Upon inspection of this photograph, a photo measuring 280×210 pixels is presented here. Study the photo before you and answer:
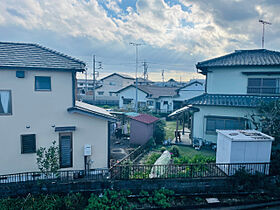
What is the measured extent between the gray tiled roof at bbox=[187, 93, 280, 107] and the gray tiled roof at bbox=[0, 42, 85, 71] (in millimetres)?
8987

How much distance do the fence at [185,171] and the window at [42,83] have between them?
4997 millimetres

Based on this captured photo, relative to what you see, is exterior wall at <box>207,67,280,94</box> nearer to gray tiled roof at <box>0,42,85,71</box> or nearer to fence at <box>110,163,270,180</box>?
fence at <box>110,163,270,180</box>

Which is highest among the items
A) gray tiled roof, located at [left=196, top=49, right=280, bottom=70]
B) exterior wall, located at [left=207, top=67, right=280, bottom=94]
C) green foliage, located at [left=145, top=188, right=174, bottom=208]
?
gray tiled roof, located at [left=196, top=49, right=280, bottom=70]

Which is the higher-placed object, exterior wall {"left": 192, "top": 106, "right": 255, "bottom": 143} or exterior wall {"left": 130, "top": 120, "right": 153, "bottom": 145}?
exterior wall {"left": 192, "top": 106, "right": 255, "bottom": 143}

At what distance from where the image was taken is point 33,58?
8.94 meters

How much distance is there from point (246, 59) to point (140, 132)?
10256mm

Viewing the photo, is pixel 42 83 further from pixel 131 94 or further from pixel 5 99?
pixel 131 94

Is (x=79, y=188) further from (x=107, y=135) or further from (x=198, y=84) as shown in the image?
(x=198, y=84)

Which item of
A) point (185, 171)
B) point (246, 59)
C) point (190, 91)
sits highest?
point (246, 59)

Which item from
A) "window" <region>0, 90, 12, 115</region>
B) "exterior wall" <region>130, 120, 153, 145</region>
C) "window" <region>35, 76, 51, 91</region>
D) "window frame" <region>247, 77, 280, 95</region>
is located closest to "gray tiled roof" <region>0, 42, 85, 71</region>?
"window" <region>35, 76, 51, 91</region>

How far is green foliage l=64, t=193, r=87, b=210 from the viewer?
24.2ft

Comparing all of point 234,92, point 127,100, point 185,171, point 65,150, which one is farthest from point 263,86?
point 127,100

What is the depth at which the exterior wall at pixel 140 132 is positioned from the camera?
49.9 feet

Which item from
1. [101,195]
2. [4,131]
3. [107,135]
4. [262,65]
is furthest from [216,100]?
[4,131]
